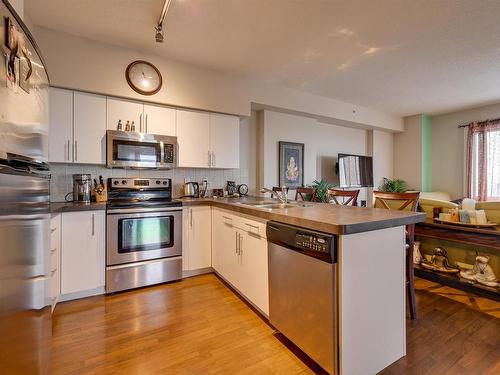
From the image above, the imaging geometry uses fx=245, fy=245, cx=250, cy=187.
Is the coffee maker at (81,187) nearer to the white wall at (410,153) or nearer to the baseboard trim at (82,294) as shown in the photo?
the baseboard trim at (82,294)

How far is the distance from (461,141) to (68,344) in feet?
23.2

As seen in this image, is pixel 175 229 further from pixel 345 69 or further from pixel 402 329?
pixel 345 69

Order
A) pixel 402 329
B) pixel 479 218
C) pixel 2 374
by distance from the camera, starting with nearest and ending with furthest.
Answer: pixel 2 374, pixel 402 329, pixel 479 218

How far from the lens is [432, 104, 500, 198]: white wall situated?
204 inches

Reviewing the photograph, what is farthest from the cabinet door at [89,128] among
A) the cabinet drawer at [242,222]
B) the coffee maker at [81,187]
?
the cabinet drawer at [242,222]

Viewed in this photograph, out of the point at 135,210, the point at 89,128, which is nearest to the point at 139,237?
the point at 135,210

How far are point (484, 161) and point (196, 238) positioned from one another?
5.72m

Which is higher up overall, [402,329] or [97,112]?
[97,112]

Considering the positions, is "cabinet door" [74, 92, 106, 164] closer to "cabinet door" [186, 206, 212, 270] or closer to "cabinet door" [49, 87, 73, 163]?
"cabinet door" [49, 87, 73, 163]

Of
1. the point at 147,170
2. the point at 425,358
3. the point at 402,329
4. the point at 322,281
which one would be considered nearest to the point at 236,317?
the point at 322,281

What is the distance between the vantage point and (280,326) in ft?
5.61

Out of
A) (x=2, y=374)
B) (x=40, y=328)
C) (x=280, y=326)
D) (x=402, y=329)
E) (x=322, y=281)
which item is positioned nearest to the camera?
(x=2, y=374)

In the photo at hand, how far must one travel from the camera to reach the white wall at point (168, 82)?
246 centimetres

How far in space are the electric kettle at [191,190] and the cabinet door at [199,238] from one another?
1.42 ft
